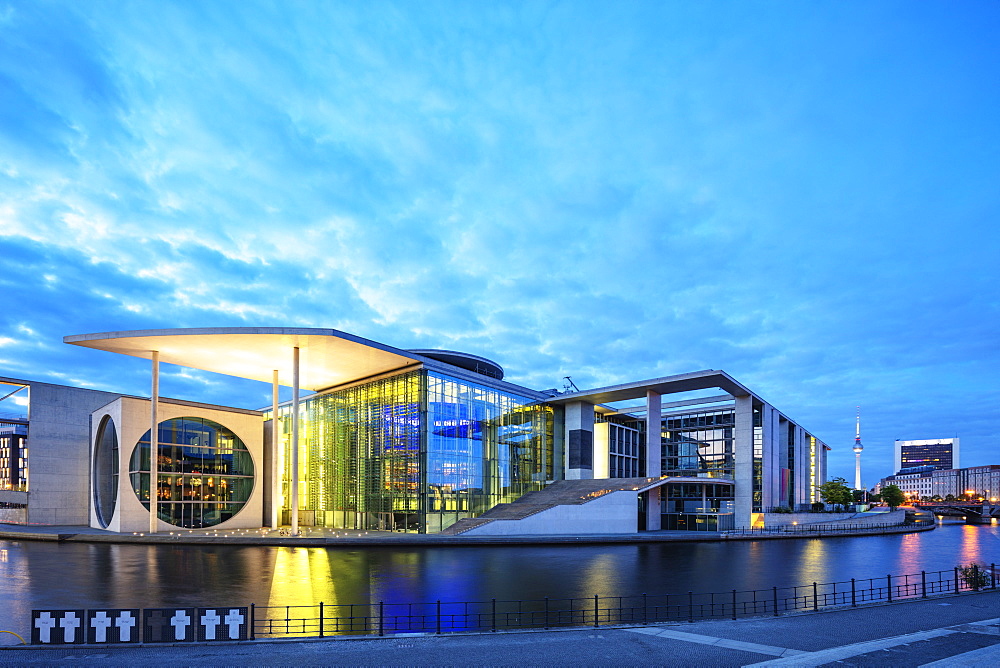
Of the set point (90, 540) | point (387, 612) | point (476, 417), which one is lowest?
point (90, 540)

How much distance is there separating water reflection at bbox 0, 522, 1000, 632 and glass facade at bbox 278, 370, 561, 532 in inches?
383

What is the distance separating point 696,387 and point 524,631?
4799cm

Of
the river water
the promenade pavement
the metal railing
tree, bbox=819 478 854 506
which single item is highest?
the promenade pavement

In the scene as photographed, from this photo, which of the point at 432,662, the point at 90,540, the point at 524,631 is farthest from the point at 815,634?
the point at 90,540

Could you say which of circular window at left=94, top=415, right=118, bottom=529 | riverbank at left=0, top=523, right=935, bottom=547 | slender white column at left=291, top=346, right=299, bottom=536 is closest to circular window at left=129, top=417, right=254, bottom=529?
circular window at left=94, top=415, right=118, bottom=529

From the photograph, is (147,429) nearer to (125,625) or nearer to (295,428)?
(295,428)

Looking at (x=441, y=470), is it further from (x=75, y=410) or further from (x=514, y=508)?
(x=75, y=410)

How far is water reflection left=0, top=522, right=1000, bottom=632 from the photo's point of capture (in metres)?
21.3

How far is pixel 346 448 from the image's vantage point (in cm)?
5688

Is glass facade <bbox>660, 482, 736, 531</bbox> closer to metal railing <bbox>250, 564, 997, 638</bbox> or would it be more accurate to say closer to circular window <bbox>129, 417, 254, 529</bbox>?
circular window <bbox>129, 417, 254, 529</bbox>

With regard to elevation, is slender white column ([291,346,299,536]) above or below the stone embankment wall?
above

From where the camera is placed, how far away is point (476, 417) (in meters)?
54.1

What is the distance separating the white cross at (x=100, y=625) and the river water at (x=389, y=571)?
7.76 ft

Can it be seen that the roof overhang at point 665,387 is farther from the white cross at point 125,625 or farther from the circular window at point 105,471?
the white cross at point 125,625
